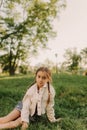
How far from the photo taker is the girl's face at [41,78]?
7.50 metres

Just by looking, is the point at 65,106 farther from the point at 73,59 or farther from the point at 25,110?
the point at 73,59

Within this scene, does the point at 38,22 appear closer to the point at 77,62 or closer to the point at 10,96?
the point at 77,62

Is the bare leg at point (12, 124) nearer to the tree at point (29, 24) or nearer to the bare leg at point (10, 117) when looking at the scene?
the bare leg at point (10, 117)

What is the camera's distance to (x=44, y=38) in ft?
140

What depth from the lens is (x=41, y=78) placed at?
7.52m

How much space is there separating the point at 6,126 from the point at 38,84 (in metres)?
1.18

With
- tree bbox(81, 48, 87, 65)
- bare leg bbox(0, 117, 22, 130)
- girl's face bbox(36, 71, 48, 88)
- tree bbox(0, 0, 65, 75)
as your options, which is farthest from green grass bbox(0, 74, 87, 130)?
tree bbox(81, 48, 87, 65)

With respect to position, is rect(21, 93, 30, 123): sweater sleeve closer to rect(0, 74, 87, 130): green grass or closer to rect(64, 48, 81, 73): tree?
rect(0, 74, 87, 130): green grass

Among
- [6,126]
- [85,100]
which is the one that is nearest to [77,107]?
[85,100]

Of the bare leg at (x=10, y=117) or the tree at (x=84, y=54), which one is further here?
the tree at (x=84, y=54)

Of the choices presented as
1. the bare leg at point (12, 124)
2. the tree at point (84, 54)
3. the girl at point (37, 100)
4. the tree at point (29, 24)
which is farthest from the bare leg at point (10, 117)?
the tree at point (84, 54)

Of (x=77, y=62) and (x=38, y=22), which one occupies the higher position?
(x=38, y=22)

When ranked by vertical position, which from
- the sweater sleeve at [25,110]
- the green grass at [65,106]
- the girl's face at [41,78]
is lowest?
the green grass at [65,106]

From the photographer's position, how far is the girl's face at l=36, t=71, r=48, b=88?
750 centimetres
